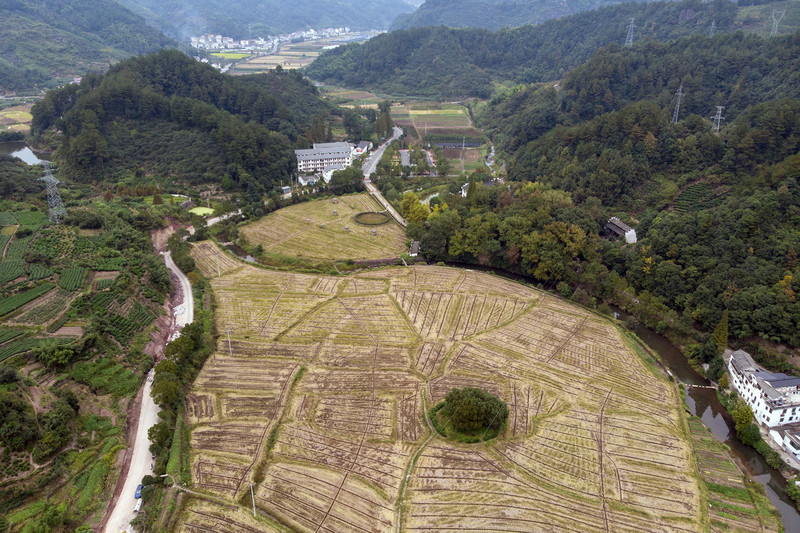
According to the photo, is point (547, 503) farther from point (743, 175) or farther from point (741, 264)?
point (743, 175)

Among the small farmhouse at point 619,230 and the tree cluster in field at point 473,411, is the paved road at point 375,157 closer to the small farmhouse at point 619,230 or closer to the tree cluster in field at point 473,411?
the small farmhouse at point 619,230

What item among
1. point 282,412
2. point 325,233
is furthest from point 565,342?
point 325,233

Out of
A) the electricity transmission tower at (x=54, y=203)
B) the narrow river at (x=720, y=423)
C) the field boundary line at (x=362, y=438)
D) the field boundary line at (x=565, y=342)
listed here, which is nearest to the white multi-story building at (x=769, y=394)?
the narrow river at (x=720, y=423)

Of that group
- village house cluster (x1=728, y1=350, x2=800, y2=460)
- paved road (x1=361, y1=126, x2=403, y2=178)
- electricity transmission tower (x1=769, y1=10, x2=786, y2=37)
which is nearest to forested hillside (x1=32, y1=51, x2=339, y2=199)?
paved road (x1=361, y1=126, x2=403, y2=178)

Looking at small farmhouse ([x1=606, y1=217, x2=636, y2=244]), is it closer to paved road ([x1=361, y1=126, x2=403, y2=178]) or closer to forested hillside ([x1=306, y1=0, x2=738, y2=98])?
paved road ([x1=361, y1=126, x2=403, y2=178])

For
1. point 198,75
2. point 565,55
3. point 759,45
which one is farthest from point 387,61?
point 759,45

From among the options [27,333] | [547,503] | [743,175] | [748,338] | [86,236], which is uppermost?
[743,175]

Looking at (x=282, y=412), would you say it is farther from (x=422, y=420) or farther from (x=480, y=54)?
(x=480, y=54)
